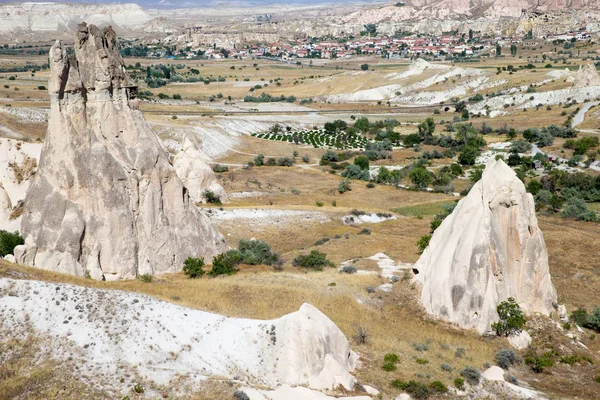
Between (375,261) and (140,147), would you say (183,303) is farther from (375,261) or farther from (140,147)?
(375,261)

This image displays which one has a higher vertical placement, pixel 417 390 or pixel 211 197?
pixel 417 390

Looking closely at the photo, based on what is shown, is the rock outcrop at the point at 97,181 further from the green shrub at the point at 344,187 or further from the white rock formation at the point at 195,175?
the green shrub at the point at 344,187

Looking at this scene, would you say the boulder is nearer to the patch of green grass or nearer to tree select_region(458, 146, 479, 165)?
the patch of green grass

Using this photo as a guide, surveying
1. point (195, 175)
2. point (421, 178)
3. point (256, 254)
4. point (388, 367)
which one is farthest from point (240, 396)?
point (421, 178)

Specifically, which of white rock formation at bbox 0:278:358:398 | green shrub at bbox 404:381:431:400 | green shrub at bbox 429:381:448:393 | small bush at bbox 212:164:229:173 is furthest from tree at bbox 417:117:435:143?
white rock formation at bbox 0:278:358:398

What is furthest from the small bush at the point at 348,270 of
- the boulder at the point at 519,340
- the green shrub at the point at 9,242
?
the green shrub at the point at 9,242

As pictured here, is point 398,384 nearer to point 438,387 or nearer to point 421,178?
point 438,387

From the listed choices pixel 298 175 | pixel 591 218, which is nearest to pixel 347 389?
pixel 591 218
